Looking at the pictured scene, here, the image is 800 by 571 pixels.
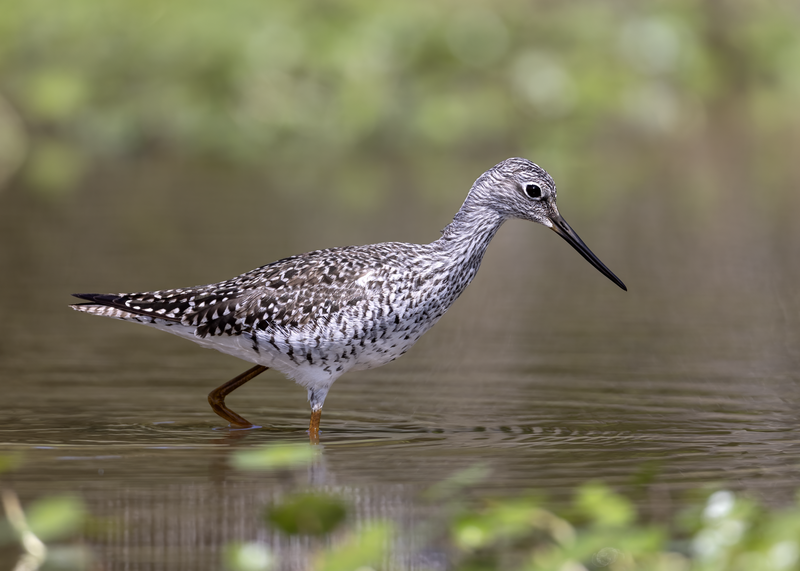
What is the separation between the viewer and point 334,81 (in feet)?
88.0

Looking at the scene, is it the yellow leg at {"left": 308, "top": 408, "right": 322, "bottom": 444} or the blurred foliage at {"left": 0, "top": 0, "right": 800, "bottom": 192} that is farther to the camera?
the blurred foliage at {"left": 0, "top": 0, "right": 800, "bottom": 192}

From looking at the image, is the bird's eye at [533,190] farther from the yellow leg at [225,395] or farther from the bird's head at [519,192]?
the yellow leg at [225,395]

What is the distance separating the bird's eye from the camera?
8.85 meters

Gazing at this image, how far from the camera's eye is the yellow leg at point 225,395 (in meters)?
8.88

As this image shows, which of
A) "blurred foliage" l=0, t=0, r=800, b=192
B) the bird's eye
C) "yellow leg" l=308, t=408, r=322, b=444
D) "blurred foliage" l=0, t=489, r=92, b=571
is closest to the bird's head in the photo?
the bird's eye

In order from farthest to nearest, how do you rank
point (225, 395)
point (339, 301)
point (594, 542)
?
point (225, 395) < point (339, 301) < point (594, 542)

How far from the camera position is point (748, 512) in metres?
5.15

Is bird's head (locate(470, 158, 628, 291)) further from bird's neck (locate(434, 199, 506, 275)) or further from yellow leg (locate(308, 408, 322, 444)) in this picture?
yellow leg (locate(308, 408, 322, 444))

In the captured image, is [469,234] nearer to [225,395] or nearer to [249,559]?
[225,395]

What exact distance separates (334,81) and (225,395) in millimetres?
18332

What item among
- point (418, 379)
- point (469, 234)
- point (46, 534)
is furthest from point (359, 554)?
point (418, 379)

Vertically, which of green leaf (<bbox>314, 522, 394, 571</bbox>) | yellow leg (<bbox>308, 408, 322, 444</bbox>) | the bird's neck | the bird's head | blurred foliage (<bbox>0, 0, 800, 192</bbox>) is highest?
blurred foliage (<bbox>0, 0, 800, 192</bbox>)

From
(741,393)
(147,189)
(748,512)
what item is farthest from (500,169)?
(147,189)

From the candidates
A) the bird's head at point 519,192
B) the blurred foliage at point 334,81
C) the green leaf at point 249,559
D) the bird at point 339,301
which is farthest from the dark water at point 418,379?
the blurred foliage at point 334,81
